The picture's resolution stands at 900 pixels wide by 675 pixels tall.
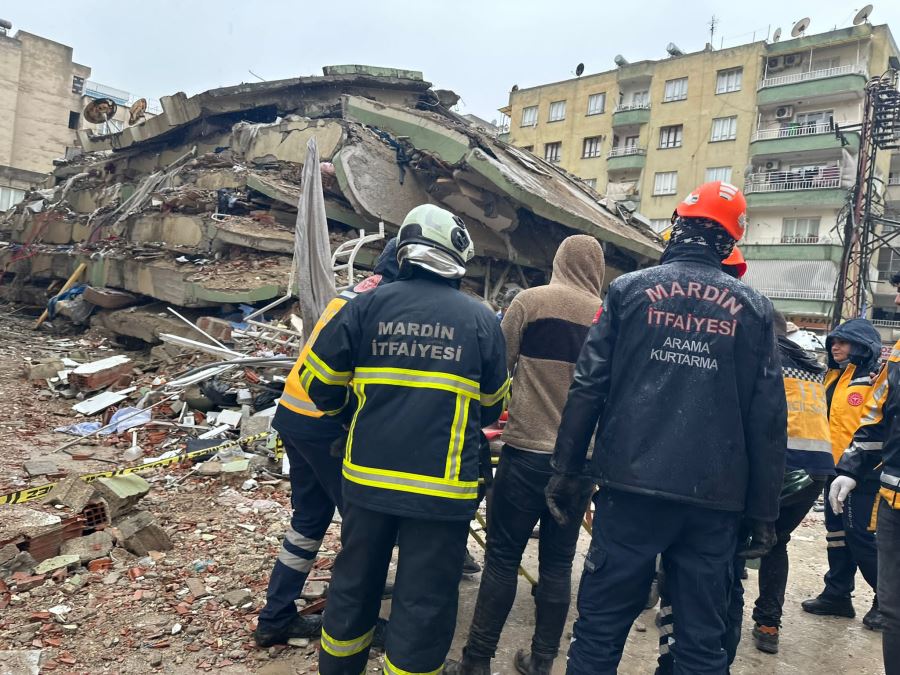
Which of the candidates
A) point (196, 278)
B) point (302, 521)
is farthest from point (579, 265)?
point (196, 278)

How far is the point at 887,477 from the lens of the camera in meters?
2.38

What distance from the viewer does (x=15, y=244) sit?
1538cm

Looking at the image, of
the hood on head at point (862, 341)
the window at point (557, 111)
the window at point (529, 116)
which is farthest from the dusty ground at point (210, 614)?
the window at point (529, 116)

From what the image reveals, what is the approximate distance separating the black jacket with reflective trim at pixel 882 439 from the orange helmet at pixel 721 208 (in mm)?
797

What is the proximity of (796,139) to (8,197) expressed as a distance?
3777 cm

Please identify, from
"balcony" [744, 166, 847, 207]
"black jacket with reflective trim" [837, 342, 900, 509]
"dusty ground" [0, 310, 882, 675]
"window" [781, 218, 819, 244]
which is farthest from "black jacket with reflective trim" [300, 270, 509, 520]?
"window" [781, 218, 819, 244]

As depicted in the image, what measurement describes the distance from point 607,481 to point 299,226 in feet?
16.4

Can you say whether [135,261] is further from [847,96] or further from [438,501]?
[847,96]

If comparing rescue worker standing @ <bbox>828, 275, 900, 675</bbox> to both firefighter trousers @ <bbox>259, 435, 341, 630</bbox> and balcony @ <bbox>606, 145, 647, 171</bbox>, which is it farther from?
balcony @ <bbox>606, 145, 647, 171</bbox>

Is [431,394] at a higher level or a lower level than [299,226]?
lower

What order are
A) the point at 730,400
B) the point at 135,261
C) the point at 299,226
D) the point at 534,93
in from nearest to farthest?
the point at 730,400, the point at 299,226, the point at 135,261, the point at 534,93

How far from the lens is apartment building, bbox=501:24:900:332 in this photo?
24.8m

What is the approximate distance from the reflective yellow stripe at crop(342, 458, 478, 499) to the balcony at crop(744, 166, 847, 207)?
27470 mm

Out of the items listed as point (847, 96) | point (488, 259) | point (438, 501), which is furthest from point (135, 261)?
point (847, 96)
